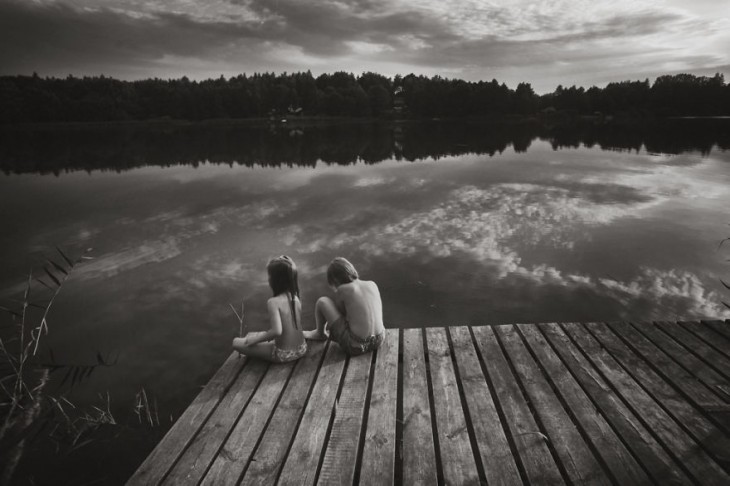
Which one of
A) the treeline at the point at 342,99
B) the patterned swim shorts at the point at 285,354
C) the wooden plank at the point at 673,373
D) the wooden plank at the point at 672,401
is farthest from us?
the treeline at the point at 342,99

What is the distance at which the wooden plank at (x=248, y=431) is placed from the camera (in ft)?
10.2

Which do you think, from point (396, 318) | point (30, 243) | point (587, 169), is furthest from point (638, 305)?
point (587, 169)

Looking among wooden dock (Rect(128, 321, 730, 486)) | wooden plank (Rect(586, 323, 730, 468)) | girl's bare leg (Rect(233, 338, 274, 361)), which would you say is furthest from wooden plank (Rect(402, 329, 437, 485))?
wooden plank (Rect(586, 323, 730, 468))

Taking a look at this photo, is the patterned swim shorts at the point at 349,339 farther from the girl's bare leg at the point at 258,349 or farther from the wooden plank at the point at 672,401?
the wooden plank at the point at 672,401

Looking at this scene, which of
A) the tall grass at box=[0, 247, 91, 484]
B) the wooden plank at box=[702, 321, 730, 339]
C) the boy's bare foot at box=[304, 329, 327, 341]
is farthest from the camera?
the wooden plank at box=[702, 321, 730, 339]

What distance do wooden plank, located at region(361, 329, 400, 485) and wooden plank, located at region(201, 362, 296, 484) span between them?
3.05 ft

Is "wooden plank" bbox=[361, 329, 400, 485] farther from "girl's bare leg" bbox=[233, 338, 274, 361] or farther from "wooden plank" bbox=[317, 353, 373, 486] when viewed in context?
"girl's bare leg" bbox=[233, 338, 274, 361]

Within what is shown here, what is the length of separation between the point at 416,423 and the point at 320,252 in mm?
7341

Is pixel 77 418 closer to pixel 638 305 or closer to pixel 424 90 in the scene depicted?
pixel 638 305

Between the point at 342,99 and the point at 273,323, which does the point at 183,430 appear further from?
the point at 342,99

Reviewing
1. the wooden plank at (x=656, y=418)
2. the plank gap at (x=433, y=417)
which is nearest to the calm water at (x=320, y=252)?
the plank gap at (x=433, y=417)

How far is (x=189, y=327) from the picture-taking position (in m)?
7.12

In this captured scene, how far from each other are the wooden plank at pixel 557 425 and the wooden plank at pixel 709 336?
2214mm

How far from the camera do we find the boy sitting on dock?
4484 mm
